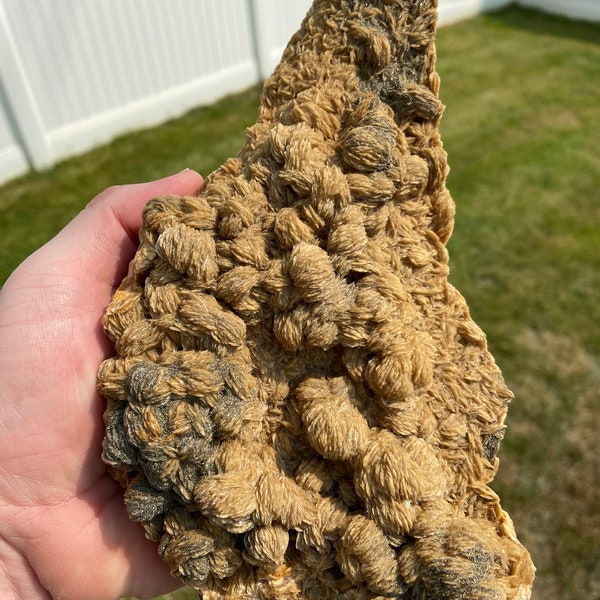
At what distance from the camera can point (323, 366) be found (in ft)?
3.18

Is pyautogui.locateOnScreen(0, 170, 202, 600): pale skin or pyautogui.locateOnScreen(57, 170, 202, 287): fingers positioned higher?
pyautogui.locateOnScreen(57, 170, 202, 287): fingers

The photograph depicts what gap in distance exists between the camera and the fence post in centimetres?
279

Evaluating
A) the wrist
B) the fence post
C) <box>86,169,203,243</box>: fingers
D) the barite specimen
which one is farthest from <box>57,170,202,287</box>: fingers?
the fence post

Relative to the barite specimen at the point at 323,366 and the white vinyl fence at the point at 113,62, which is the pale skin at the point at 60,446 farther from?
the white vinyl fence at the point at 113,62

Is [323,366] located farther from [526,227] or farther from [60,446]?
[526,227]

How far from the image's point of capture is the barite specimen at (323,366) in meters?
0.86

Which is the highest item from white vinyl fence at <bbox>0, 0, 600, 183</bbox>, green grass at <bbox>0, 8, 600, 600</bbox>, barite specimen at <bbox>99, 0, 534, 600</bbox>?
barite specimen at <bbox>99, 0, 534, 600</bbox>

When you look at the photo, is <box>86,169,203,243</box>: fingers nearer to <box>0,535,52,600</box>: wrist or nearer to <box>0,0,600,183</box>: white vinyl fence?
<box>0,535,52,600</box>: wrist

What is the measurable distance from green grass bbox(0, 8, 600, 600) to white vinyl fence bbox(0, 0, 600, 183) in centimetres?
12

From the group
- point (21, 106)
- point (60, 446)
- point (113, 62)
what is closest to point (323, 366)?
point (60, 446)

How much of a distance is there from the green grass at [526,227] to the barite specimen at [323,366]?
1.12m

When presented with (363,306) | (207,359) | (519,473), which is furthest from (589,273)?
(207,359)

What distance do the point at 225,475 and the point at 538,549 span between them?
1389 mm

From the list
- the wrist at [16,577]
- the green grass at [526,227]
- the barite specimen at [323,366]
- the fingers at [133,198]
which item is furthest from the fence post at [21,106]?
the wrist at [16,577]
